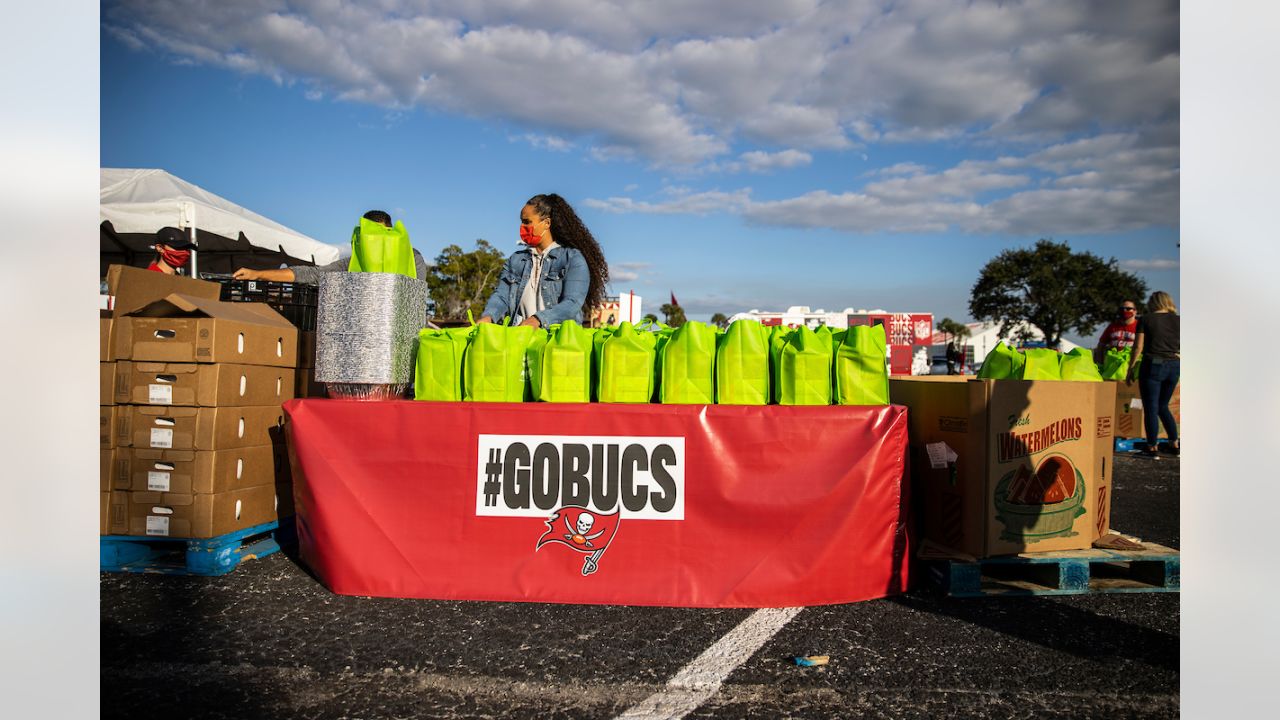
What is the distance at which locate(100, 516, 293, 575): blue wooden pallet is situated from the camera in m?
3.79

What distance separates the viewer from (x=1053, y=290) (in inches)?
1937

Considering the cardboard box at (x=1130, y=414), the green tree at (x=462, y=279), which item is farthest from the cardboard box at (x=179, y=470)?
the green tree at (x=462, y=279)

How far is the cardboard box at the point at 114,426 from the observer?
3852 millimetres

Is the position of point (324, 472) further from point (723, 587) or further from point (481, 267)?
point (481, 267)

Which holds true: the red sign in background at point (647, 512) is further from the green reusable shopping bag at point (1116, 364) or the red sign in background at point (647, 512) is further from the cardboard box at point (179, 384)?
the green reusable shopping bag at point (1116, 364)

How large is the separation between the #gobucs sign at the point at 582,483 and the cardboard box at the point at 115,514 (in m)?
2.08

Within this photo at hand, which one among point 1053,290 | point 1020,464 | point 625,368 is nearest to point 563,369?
point 625,368

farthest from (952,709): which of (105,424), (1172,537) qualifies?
(105,424)

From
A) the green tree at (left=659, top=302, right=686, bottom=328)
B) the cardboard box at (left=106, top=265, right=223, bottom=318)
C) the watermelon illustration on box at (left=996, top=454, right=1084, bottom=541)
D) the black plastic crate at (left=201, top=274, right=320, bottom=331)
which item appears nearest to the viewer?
the watermelon illustration on box at (left=996, top=454, right=1084, bottom=541)

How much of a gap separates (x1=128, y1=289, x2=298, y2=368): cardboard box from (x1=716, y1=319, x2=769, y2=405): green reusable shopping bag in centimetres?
264

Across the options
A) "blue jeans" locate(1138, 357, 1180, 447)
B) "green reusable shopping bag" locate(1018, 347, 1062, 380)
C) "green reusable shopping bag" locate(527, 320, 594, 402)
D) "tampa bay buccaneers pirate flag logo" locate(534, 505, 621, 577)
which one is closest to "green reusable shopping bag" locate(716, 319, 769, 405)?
"green reusable shopping bag" locate(527, 320, 594, 402)

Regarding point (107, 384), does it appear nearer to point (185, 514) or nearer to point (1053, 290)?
point (185, 514)

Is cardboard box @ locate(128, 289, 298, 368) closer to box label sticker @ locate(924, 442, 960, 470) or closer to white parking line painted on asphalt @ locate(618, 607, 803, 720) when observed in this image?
white parking line painted on asphalt @ locate(618, 607, 803, 720)

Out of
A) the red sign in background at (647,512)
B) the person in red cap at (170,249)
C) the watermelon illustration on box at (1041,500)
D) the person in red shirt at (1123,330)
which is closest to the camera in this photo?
the red sign in background at (647,512)
